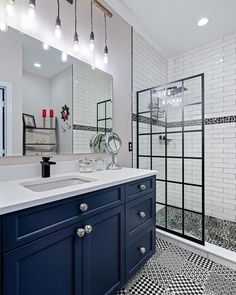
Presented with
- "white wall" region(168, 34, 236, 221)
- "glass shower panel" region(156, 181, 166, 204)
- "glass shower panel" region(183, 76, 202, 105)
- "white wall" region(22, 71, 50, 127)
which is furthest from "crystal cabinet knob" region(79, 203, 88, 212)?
→ "white wall" region(168, 34, 236, 221)

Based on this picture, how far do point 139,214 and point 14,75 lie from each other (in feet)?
4.69

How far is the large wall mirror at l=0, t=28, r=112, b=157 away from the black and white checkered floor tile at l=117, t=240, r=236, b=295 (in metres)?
1.24

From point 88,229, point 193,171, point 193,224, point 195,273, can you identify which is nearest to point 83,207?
point 88,229

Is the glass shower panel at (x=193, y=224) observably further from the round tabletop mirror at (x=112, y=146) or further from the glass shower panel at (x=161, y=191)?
the round tabletop mirror at (x=112, y=146)

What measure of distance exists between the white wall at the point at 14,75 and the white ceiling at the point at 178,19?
1.28 meters

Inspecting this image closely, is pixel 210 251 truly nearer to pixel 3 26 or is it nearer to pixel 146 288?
pixel 146 288

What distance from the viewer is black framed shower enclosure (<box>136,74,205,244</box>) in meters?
1.91

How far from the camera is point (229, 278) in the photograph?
149cm

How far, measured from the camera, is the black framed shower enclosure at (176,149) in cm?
191

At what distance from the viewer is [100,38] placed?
6.15 feet

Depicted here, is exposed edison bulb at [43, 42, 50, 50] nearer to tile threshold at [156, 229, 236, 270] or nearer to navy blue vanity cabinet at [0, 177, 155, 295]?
navy blue vanity cabinet at [0, 177, 155, 295]

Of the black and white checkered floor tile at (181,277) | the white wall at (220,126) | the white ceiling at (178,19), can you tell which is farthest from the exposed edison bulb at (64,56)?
the white wall at (220,126)

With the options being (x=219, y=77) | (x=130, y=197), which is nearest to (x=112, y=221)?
(x=130, y=197)

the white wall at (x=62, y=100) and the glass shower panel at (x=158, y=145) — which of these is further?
the glass shower panel at (x=158, y=145)
